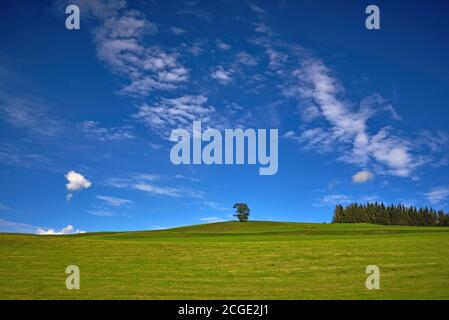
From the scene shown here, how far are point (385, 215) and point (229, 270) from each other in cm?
14131

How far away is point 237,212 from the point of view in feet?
381

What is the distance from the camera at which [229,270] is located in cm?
2500

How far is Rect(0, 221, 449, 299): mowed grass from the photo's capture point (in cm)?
1956

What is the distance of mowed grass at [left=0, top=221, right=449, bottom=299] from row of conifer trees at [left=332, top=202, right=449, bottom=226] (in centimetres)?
11883

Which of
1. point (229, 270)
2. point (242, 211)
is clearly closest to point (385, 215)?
point (242, 211)

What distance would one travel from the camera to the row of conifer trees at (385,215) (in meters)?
148

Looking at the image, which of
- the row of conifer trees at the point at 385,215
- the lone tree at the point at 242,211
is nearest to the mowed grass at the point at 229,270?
the lone tree at the point at 242,211

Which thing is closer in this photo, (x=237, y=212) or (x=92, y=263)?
(x=92, y=263)

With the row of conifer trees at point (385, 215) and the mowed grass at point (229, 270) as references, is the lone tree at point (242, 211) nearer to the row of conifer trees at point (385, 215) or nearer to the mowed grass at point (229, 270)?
the row of conifer trees at point (385, 215)
